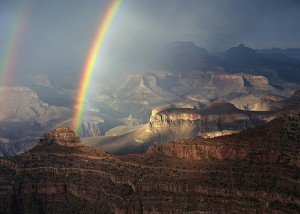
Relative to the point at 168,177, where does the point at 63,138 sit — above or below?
above

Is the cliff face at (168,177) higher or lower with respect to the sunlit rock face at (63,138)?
lower

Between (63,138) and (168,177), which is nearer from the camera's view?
(168,177)

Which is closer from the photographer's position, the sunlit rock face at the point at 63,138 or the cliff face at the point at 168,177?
the cliff face at the point at 168,177

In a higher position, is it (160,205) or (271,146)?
(271,146)

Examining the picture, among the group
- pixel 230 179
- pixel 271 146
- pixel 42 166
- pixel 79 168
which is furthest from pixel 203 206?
pixel 42 166

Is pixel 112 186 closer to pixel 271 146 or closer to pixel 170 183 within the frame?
pixel 170 183

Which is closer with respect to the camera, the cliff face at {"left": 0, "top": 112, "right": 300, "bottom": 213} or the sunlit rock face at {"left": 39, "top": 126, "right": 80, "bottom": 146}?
the cliff face at {"left": 0, "top": 112, "right": 300, "bottom": 213}

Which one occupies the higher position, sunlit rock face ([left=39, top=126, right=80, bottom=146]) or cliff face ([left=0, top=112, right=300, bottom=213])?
sunlit rock face ([left=39, top=126, right=80, bottom=146])

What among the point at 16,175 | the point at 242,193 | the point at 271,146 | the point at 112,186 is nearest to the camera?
the point at 242,193
